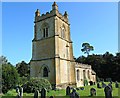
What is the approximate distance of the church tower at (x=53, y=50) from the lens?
2764 cm

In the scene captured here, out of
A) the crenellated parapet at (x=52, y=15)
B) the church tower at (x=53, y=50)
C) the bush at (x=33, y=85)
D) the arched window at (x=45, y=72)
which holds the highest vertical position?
the crenellated parapet at (x=52, y=15)

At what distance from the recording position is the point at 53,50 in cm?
2812

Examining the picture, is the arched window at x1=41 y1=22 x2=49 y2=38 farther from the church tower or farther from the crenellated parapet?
the crenellated parapet

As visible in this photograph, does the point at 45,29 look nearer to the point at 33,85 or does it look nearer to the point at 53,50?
the point at 53,50

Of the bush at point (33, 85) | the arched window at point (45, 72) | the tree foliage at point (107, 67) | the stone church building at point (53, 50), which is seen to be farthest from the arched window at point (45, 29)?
the tree foliage at point (107, 67)

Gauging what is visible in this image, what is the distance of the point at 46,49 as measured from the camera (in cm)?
2930

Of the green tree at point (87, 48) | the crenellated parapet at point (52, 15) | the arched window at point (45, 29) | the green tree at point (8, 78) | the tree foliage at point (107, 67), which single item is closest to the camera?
the green tree at point (8, 78)

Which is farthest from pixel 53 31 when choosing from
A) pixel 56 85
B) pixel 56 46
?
pixel 56 85

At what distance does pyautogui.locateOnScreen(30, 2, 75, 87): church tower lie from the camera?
27.6 metres

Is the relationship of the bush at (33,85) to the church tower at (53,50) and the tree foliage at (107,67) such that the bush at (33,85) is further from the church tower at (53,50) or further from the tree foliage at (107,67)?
the tree foliage at (107,67)

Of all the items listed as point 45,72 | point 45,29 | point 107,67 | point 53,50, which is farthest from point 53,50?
point 107,67

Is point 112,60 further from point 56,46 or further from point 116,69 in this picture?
point 56,46

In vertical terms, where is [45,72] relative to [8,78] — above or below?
above

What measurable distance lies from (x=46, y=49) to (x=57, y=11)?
627cm
